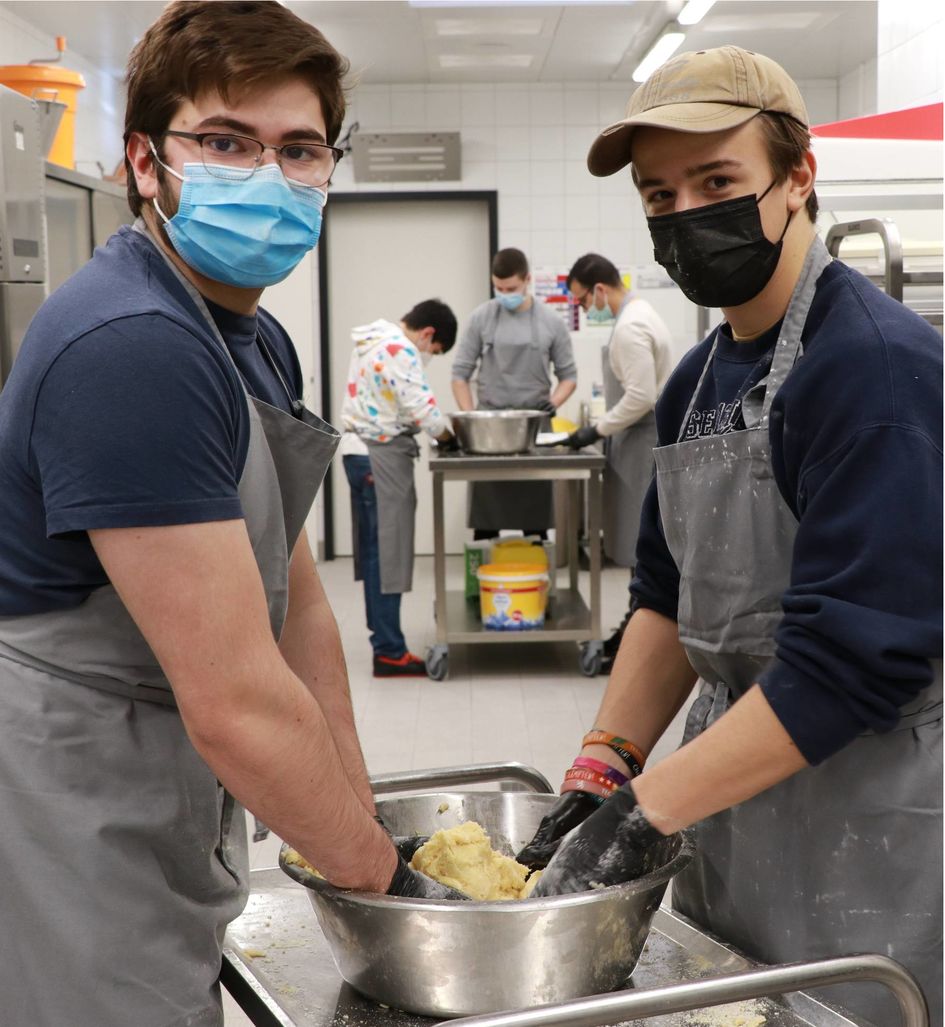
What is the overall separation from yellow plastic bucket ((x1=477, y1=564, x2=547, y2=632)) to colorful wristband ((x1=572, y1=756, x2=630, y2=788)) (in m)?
3.63

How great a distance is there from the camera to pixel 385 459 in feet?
15.9

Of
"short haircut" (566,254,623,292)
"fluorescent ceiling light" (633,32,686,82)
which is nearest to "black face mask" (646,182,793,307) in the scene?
"short haircut" (566,254,623,292)

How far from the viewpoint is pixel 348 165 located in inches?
298

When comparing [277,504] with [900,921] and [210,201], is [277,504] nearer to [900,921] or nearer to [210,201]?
[210,201]

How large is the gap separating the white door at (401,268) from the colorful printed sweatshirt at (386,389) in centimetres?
288

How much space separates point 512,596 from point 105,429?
162 inches

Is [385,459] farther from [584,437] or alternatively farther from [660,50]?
[660,50]

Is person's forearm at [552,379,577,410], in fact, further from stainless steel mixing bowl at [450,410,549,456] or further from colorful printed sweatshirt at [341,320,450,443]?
colorful printed sweatshirt at [341,320,450,443]

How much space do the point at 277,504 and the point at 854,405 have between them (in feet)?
1.90

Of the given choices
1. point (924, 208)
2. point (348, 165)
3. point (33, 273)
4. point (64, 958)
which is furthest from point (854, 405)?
point (348, 165)

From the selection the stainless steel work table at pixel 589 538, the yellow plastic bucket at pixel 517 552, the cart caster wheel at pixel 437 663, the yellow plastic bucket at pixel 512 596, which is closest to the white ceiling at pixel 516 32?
the stainless steel work table at pixel 589 538

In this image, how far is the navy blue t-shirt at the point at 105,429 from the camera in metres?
0.96

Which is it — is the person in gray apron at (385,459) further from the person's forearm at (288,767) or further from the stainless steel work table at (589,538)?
the person's forearm at (288,767)

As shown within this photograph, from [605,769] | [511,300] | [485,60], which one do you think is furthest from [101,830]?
[485,60]
